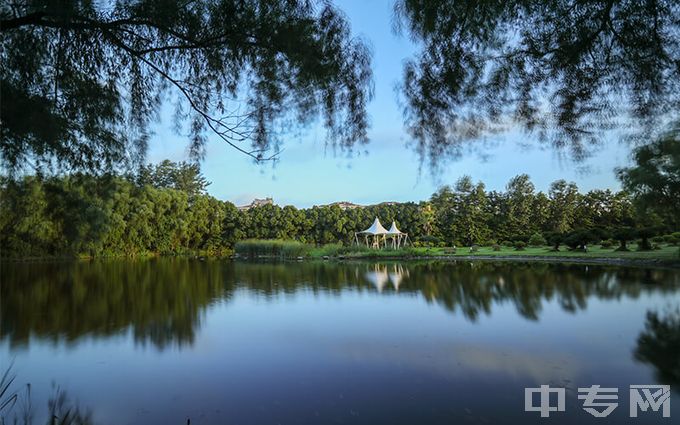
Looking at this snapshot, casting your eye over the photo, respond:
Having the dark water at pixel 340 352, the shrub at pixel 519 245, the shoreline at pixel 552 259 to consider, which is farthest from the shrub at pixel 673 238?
the dark water at pixel 340 352

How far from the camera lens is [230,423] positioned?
3207mm

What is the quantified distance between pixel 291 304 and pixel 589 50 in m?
7.45

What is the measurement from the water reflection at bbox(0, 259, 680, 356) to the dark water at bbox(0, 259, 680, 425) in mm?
70

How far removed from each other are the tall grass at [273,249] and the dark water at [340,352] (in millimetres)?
16199

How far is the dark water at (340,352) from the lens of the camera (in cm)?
348

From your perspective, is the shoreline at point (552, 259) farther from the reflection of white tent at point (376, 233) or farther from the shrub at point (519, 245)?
the shrub at point (519, 245)

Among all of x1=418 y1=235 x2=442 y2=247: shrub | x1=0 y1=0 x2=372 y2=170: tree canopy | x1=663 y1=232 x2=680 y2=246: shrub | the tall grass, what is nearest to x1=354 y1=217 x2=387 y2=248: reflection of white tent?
x1=418 y1=235 x2=442 y2=247: shrub

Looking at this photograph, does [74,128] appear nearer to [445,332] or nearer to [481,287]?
[445,332]

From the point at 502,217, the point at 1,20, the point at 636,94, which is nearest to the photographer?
the point at 1,20

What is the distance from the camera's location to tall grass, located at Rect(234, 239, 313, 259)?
26.4 m

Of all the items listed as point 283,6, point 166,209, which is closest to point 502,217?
point 166,209

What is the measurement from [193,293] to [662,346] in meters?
9.06

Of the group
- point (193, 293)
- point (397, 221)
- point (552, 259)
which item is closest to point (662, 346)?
point (193, 293)

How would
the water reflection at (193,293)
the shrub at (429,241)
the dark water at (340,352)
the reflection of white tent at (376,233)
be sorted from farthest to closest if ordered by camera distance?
the shrub at (429,241) < the reflection of white tent at (376,233) < the water reflection at (193,293) < the dark water at (340,352)
